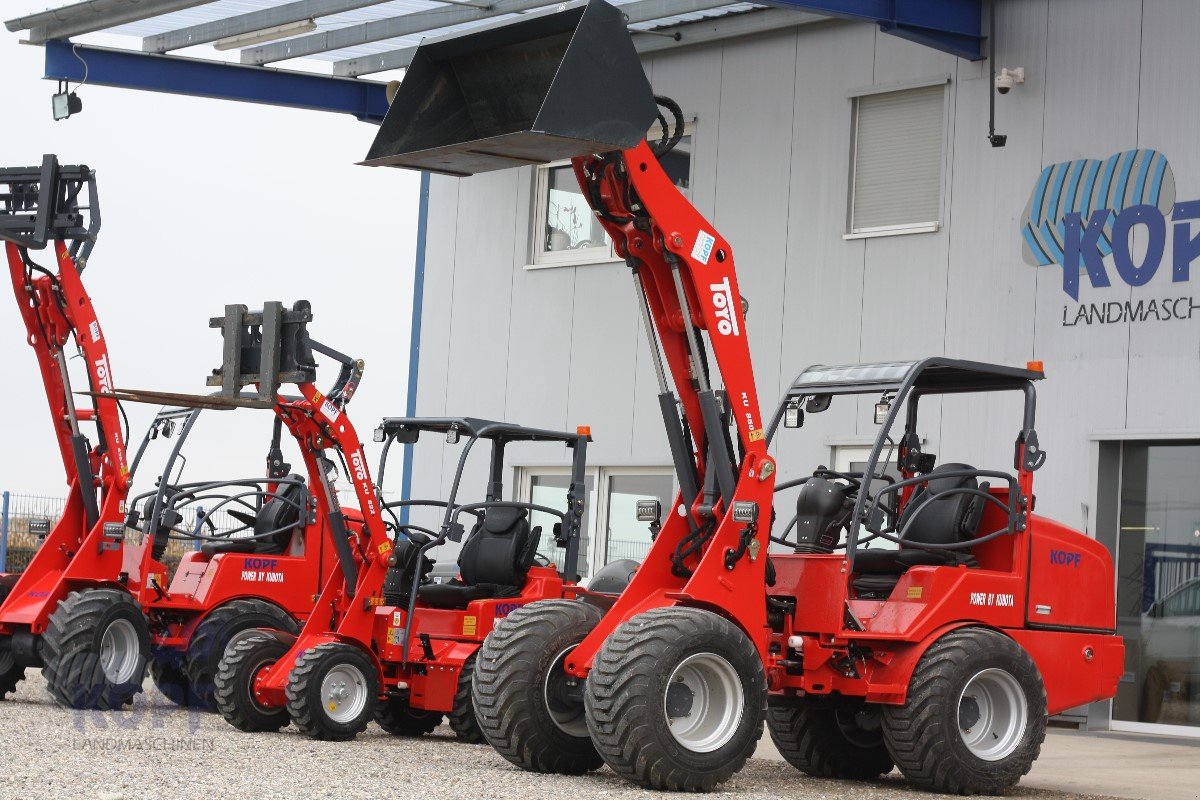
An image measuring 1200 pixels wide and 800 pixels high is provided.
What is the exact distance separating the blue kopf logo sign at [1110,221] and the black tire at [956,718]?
5548mm

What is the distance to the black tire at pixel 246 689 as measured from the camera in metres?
11.5

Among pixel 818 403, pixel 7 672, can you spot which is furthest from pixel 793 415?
pixel 7 672

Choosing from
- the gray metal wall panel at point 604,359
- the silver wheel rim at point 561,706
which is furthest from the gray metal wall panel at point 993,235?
the silver wheel rim at point 561,706

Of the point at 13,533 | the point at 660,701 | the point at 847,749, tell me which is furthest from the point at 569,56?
the point at 13,533

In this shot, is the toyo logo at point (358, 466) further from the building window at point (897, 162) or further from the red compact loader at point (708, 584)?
the building window at point (897, 162)

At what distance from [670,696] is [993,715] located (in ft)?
6.79

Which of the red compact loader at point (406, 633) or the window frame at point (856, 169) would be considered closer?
the red compact loader at point (406, 633)

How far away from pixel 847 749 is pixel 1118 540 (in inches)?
203

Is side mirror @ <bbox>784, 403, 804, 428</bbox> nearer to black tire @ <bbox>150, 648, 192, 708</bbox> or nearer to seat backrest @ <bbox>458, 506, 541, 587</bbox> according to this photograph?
seat backrest @ <bbox>458, 506, 541, 587</bbox>

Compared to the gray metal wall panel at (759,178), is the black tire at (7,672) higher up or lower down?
lower down

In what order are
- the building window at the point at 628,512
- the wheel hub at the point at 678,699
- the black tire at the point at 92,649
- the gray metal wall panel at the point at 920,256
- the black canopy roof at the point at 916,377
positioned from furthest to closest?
the building window at the point at 628,512 → the gray metal wall panel at the point at 920,256 → the black tire at the point at 92,649 → the black canopy roof at the point at 916,377 → the wheel hub at the point at 678,699

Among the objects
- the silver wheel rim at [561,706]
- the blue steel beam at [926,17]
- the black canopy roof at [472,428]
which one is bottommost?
the silver wheel rim at [561,706]

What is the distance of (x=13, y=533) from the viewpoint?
2359cm

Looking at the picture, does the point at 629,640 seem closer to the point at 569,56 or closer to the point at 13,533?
the point at 569,56
